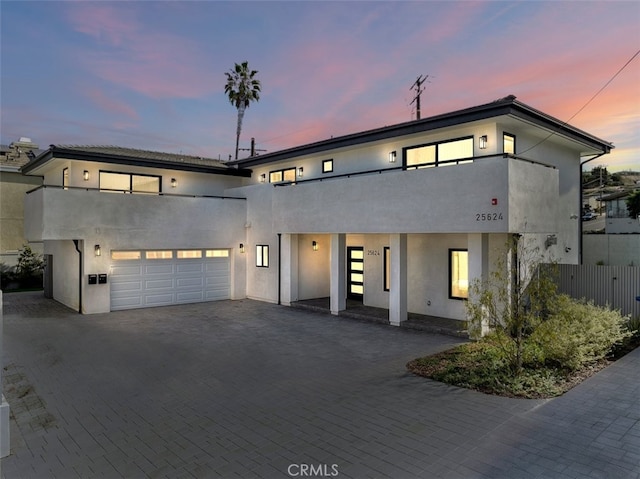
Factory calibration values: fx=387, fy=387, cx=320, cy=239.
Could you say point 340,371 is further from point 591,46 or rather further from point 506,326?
point 591,46

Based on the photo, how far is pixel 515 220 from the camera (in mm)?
9828

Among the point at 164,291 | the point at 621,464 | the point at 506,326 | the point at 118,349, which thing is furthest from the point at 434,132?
the point at 164,291

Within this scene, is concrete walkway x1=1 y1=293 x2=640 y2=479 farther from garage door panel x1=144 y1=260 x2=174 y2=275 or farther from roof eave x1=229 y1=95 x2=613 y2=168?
roof eave x1=229 y1=95 x2=613 y2=168

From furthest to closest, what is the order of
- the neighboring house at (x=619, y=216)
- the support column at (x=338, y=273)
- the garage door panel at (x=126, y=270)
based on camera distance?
the neighboring house at (x=619, y=216) → the garage door panel at (x=126, y=270) → the support column at (x=338, y=273)

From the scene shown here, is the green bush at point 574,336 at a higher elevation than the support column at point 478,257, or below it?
below

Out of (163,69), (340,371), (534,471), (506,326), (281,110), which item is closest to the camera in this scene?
(534,471)

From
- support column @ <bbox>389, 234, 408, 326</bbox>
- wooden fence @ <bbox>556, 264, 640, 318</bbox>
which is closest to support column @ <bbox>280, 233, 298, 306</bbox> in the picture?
support column @ <bbox>389, 234, 408, 326</bbox>

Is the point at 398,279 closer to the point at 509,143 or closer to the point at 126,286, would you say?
the point at 509,143

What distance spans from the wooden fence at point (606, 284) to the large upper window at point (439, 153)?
4.55m

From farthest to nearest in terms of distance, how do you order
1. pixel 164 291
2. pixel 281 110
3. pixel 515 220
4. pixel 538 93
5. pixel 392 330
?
pixel 281 110
pixel 164 291
pixel 538 93
pixel 392 330
pixel 515 220

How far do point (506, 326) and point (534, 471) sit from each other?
3698 mm

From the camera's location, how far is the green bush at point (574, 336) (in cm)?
762

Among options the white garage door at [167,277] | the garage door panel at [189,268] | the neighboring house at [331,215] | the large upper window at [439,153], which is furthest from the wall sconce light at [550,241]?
the garage door panel at [189,268]

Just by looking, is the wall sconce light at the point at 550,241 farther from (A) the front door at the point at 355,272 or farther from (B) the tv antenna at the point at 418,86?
(B) the tv antenna at the point at 418,86
